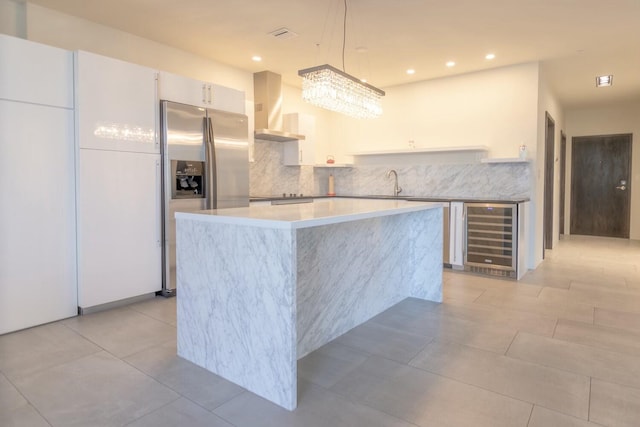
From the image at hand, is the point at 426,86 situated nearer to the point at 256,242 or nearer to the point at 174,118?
the point at 174,118

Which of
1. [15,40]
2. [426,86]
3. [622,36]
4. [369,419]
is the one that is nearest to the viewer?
[369,419]

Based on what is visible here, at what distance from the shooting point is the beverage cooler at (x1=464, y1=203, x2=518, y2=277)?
14.6 feet

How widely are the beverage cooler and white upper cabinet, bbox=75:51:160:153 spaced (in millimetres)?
3576

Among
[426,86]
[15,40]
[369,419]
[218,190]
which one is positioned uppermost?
[426,86]

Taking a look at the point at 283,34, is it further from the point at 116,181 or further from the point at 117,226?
the point at 117,226

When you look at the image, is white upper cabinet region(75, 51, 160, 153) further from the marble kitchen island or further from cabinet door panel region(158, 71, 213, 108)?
the marble kitchen island

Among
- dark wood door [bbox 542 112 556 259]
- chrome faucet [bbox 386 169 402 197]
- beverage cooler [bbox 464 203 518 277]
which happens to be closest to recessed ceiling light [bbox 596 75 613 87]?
dark wood door [bbox 542 112 556 259]

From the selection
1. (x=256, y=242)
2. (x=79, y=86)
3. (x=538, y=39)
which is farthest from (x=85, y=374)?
(x=538, y=39)

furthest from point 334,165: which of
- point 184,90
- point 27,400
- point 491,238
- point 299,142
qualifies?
point 27,400

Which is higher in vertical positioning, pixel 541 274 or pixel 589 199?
pixel 589 199

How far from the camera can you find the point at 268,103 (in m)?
5.23

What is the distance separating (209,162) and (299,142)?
6.70ft

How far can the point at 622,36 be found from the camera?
3963 millimetres

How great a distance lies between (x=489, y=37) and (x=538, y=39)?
53 centimetres
